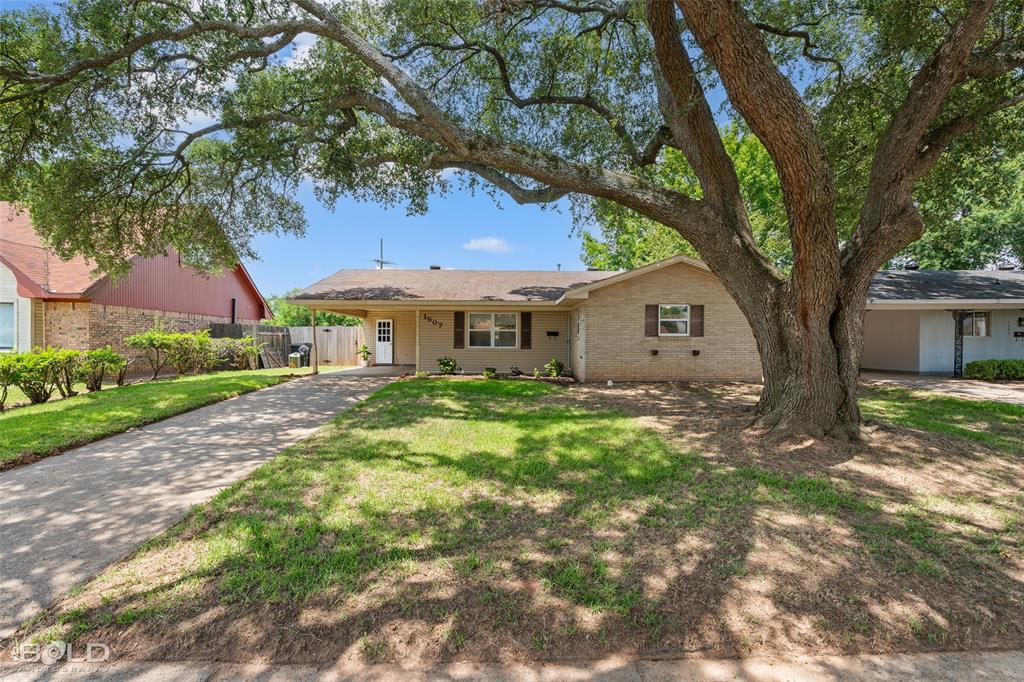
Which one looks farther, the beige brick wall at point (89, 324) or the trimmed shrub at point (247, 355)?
the trimmed shrub at point (247, 355)

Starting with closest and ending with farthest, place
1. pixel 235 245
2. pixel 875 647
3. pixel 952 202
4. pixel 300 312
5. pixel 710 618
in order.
→ pixel 875 647 < pixel 710 618 < pixel 952 202 < pixel 235 245 < pixel 300 312

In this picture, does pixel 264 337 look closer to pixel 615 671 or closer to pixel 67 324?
pixel 67 324

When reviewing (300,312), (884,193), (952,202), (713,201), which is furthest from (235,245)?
(300,312)

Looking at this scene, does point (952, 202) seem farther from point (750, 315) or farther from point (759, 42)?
point (759, 42)

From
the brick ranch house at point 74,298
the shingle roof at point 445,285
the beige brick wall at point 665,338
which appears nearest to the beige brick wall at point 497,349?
the shingle roof at point 445,285

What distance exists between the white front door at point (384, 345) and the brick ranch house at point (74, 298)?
224 inches

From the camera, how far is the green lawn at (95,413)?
577 centimetres

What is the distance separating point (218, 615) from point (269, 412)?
6.41 m

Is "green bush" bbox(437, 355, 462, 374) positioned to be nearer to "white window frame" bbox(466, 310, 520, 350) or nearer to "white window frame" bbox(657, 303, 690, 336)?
"white window frame" bbox(466, 310, 520, 350)

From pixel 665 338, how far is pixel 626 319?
4.27 feet

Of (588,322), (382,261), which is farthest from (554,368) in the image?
(382,261)

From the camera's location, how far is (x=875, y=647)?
7.42 ft

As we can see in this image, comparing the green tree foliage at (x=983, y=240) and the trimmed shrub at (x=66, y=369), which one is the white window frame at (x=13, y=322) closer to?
the trimmed shrub at (x=66, y=369)

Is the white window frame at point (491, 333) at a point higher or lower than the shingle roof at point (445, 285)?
lower
